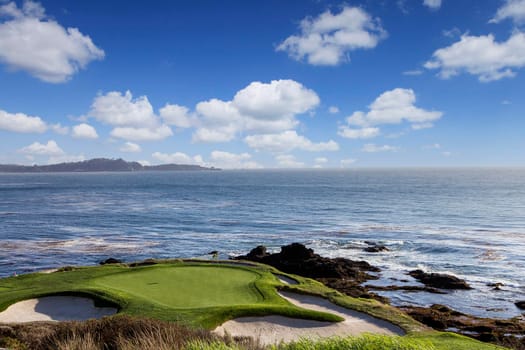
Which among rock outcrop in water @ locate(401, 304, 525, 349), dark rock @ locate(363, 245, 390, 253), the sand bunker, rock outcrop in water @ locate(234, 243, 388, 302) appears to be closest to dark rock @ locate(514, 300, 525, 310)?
rock outcrop in water @ locate(401, 304, 525, 349)

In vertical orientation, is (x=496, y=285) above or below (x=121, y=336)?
below

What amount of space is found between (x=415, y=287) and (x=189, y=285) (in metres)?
16.7

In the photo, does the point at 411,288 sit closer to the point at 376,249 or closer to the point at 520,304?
the point at 520,304

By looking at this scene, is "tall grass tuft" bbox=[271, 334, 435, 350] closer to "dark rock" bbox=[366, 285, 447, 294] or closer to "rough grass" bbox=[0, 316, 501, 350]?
"rough grass" bbox=[0, 316, 501, 350]

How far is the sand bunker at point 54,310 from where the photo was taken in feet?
52.4

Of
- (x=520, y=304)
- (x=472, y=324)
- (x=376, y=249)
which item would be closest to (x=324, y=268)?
(x=472, y=324)

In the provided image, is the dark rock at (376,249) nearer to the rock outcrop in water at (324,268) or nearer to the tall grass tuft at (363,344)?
the rock outcrop in water at (324,268)

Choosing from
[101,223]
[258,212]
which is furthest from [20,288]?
[258,212]

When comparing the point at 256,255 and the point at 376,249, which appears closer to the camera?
the point at 256,255

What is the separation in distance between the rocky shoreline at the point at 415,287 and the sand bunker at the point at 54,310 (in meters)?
15.1

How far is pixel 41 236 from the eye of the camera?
5009 cm

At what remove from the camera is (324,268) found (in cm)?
3189

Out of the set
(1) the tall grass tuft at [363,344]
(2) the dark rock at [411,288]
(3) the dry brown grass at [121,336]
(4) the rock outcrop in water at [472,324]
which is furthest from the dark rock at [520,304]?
(3) the dry brown grass at [121,336]

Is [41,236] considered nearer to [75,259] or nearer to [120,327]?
[75,259]
